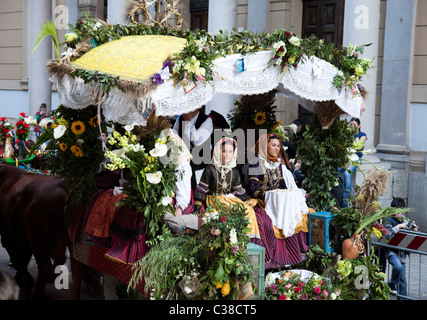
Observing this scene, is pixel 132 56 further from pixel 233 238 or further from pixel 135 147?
pixel 233 238

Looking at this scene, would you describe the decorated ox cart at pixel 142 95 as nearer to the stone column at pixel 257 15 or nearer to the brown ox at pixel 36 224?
the brown ox at pixel 36 224

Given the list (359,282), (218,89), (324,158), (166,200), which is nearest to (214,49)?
(218,89)

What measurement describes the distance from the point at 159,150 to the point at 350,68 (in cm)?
243

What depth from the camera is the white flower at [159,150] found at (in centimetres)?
554

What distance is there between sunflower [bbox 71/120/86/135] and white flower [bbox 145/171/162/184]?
5.67 ft

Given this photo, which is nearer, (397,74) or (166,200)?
(166,200)

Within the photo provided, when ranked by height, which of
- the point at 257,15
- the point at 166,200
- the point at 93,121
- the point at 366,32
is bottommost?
the point at 166,200

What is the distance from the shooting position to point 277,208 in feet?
21.0

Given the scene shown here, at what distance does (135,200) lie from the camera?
18.8 feet

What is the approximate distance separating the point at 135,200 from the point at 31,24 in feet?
42.8

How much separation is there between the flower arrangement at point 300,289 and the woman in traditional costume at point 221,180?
1.00 meters
